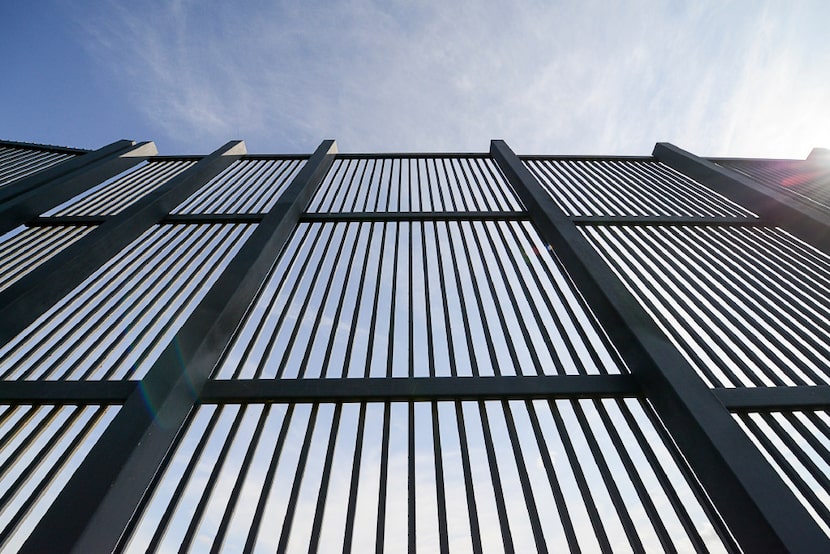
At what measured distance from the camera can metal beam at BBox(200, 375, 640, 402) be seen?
7.85 feet

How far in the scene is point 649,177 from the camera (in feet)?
19.5

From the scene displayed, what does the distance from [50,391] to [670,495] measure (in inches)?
134

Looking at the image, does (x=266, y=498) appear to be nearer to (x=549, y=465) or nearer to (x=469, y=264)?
(x=549, y=465)

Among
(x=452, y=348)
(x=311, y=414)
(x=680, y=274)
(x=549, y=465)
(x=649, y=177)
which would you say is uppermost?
(x=649, y=177)

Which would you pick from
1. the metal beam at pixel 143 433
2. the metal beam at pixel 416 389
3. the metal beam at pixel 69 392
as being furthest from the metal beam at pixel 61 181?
the metal beam at pixel 416 389

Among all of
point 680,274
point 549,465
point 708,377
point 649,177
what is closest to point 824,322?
point 680,274

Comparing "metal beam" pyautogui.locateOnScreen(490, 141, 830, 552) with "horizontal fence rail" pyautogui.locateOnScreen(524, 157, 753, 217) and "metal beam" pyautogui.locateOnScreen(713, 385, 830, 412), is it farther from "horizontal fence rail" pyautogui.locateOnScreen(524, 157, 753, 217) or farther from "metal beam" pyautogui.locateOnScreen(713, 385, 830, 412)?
"horizontal fence rail" pyautogui.locateOnScreen(524, 157, 753, 217)

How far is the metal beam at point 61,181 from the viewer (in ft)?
14.2

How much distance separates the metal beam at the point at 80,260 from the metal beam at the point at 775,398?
4.55 meters

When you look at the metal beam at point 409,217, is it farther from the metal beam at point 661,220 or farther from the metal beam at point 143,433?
the metal beam at point 143,433

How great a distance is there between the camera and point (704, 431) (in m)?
2.00

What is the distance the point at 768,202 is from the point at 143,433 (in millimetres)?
5950

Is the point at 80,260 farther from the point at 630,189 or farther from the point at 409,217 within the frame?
the point at 630,189

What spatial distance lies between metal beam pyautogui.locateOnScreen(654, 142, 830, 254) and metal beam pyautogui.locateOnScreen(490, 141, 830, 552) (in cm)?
260
